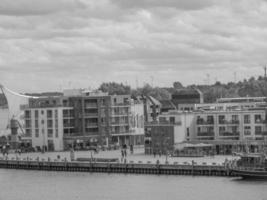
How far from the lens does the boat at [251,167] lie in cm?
6830

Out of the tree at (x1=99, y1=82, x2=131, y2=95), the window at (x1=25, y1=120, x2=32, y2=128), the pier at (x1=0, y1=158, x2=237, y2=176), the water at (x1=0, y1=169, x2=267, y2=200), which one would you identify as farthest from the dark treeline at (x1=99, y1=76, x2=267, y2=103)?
the water at (x1=0, y1=169, x2=267, y2=200)

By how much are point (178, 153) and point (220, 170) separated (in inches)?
653

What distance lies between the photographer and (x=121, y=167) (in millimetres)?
78688

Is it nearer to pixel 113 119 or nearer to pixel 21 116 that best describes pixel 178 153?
pixel 113 119

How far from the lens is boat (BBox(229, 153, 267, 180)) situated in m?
68.3

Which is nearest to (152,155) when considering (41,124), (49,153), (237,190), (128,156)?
(128,156)

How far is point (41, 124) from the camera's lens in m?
108

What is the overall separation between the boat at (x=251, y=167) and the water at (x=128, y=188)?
741 mm

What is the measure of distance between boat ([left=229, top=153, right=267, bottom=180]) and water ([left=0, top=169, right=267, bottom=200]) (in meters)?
0.74

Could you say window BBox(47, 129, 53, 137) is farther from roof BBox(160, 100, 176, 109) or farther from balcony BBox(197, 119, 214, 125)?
roof BBox(160, 100, 176, 109)

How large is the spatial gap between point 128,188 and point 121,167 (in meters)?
13.0

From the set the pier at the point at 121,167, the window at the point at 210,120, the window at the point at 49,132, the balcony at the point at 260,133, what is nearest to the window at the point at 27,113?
the window at the point at 49,132

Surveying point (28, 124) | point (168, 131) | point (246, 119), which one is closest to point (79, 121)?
point (28, 124)

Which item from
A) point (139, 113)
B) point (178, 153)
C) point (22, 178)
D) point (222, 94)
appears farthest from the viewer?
point (222, 94)
